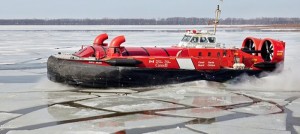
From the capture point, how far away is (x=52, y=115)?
5777 mm

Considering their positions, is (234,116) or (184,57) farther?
(184,57)

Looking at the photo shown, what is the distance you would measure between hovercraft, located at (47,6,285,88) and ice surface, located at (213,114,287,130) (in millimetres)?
3287

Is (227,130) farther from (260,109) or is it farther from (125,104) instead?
(125,104)

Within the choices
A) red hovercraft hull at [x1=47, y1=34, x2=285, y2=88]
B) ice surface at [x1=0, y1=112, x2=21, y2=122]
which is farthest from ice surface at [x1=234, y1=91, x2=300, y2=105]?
ice surface at [x1=0, y1=112, x2=21, y2=122]

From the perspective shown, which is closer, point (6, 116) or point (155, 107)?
point (6, 116)

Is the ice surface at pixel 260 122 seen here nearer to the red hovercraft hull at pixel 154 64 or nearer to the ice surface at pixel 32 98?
the ice surface at pixel 32 98

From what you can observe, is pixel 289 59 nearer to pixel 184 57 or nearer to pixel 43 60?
pixel 184 57

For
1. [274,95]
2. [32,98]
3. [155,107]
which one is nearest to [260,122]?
[155,107]

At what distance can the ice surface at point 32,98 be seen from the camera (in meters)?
6.43

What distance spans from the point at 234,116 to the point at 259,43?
4726 mm

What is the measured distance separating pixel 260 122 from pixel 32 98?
409 centimetres

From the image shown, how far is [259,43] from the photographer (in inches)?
398

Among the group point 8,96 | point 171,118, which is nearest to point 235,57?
point 171,118

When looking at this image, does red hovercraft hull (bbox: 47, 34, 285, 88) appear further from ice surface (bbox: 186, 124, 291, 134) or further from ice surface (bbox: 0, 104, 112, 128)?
ice surface (bbox: 186, 124, 291, 134)
